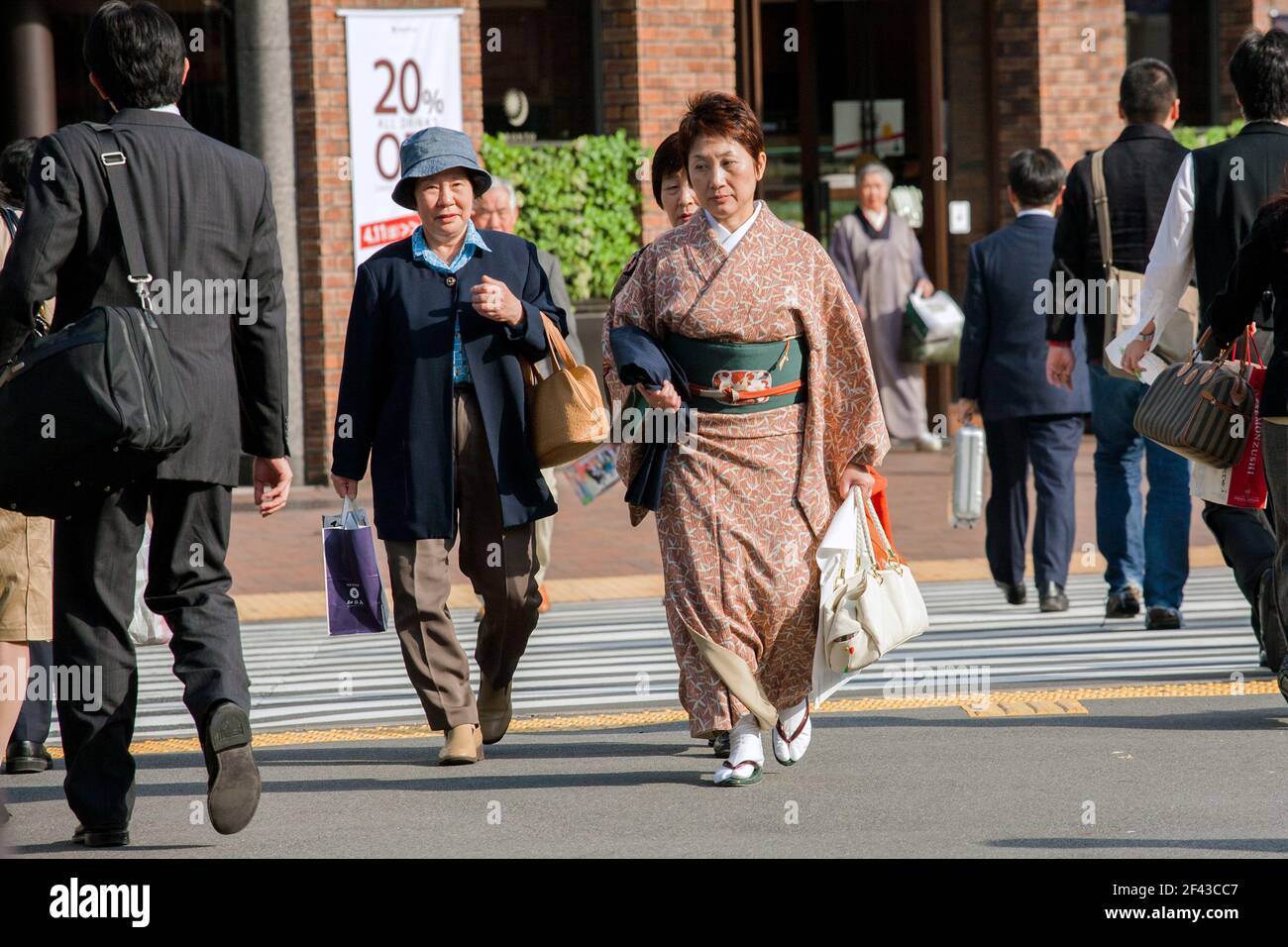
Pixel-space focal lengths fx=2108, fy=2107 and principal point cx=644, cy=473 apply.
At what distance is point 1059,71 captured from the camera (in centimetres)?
1680

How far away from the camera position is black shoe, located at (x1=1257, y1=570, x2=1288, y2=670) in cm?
654

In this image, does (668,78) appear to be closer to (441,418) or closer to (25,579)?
(441,418)

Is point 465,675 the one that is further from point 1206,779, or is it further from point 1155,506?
point 1155,506

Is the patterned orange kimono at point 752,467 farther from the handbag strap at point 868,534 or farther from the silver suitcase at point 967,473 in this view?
the silver suitcase at point 967,473

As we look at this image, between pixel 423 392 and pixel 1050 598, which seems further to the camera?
pixel 1050 598

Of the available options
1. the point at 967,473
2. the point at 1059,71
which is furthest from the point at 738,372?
the point at 1059,71

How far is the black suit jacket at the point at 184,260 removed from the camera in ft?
16.8

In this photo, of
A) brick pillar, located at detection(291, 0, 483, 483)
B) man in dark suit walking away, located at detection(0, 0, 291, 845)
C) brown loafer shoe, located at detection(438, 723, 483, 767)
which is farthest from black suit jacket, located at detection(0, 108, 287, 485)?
brick pillar, located at detection(291, 0, 483, 483)

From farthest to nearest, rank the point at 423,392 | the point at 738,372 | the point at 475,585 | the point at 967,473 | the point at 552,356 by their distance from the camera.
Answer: the point at 967,473 → the point at 475,585 → the point at 552,356 → the point at 423,392 → the point at 738,372

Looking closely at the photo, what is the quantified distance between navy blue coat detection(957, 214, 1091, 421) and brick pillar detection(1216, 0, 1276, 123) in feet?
27.6

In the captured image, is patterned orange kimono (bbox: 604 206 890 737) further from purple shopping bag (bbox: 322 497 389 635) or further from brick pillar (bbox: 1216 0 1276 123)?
brick pillar (bbox: 1216 0 1276 123)

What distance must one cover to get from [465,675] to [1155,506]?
3.33 m

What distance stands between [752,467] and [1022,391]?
372 centimetres

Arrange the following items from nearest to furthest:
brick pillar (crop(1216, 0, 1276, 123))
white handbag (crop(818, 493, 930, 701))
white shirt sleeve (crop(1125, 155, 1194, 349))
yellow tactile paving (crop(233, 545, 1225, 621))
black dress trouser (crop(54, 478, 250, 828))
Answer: black dress trouser (crop(54, 478, 250, 828))
white handbag (crop(818, 493, 930, 701))
white shirt sleeve (crop(1125, 155, 1194, 349))
yellow tactile paving (crop(233, 545, 1225, 621))
brick pillar (crop(1216, 0, 1276, 123))
